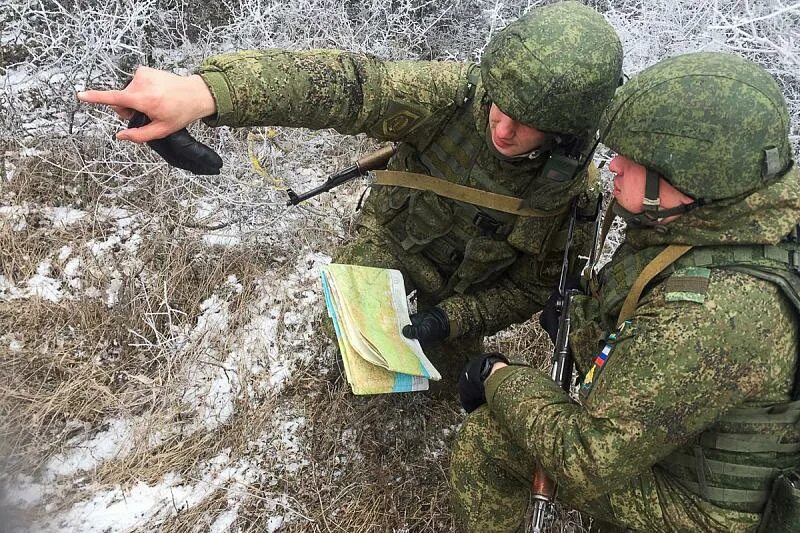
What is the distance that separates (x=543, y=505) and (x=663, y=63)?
1.44m

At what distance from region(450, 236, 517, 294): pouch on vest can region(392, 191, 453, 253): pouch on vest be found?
0.15 metres

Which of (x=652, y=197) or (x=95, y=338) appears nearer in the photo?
(x=652, y=197)

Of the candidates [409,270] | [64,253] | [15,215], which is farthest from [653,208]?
[15,215]

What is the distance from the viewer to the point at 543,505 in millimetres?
2031

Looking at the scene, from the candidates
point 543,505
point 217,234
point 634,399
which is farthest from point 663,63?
point 217,234

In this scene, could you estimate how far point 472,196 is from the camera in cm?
249

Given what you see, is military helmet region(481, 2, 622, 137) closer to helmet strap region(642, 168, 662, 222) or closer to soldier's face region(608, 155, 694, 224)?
soldier's face region(608, 155, 694, 224)

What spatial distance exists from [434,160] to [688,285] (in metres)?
1.26

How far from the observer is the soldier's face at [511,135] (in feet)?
7.13

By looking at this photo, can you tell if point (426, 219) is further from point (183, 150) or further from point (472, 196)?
point (183, 150)

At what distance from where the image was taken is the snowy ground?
110 inches

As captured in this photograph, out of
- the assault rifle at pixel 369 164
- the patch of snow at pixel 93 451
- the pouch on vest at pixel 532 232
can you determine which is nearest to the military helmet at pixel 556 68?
the pouch on vest at pixel 532 232

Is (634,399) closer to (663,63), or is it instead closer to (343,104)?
(663,63)

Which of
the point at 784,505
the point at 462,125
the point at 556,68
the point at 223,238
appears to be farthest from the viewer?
the point at 223,238
